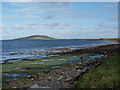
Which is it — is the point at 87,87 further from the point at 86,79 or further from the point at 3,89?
the point at 3,89

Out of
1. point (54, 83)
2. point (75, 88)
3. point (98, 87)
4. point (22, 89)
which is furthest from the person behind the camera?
point (54, 83)

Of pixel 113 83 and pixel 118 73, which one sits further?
pixel 118 73

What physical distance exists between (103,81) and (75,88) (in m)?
1.70

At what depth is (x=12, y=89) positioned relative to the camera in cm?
1316

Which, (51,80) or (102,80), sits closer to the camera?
(102,80)

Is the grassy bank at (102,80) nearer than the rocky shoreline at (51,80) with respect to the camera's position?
Yes

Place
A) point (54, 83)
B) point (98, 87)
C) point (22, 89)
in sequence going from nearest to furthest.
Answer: point (98, 87), point (22, 89), point (54, 83)

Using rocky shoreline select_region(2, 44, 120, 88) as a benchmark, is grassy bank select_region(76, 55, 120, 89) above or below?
above

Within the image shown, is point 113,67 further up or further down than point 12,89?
further up

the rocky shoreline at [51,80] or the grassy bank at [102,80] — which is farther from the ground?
the grassy bank at [102,80]

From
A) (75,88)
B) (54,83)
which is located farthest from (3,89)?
(75,88)

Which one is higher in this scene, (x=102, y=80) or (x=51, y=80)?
(x=102, y=80)

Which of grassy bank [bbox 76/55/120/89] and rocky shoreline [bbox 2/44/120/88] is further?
rocky shoreline [bbox 2/44/120/88]

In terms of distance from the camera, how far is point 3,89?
13.4 metres
